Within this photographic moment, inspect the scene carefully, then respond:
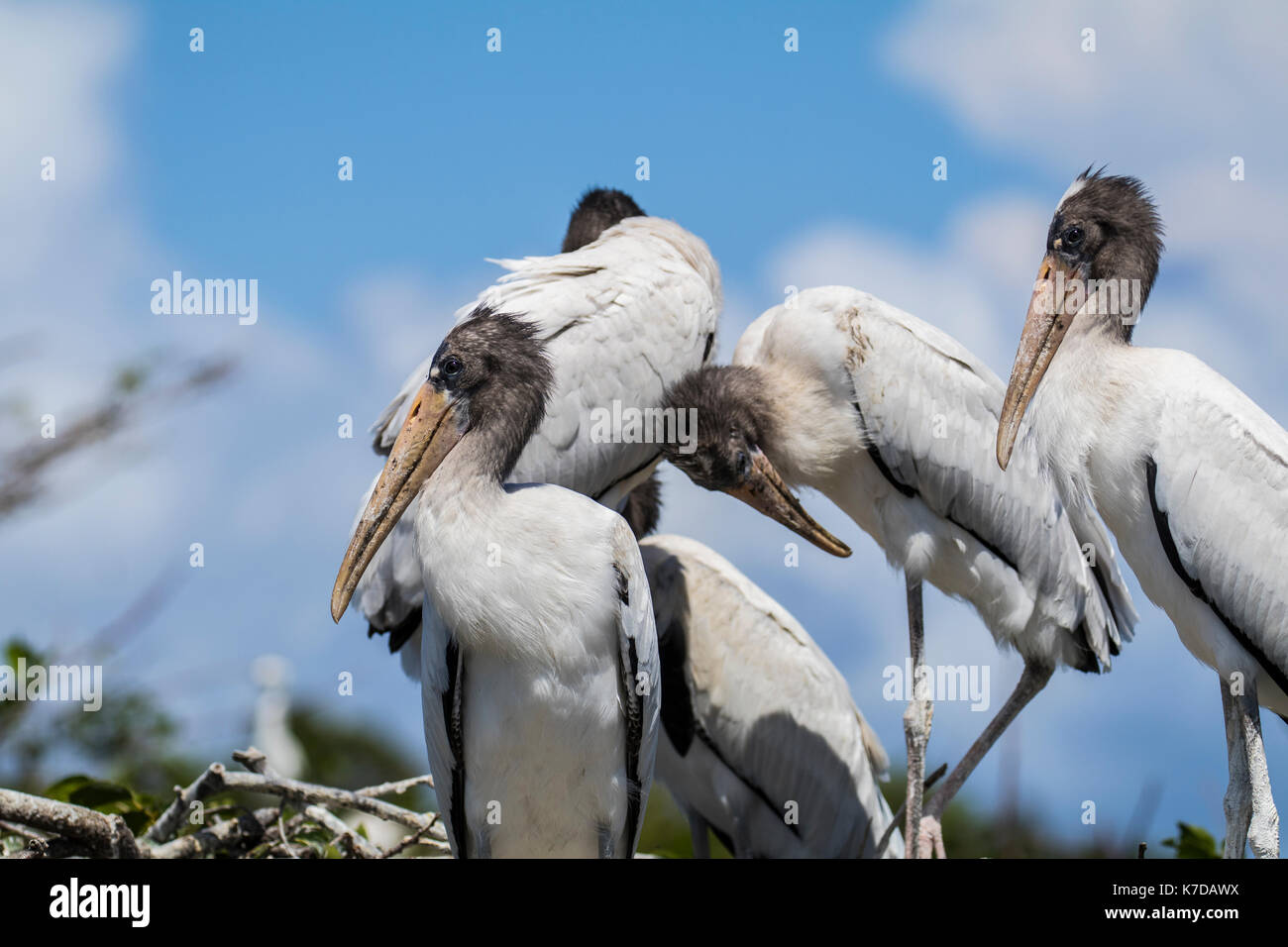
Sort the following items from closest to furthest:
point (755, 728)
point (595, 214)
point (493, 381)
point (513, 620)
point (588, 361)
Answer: point (513, 620) → point (493, 381) → point (588, 361) → point (755, 728) → point (595, 214)

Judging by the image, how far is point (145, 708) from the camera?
6.29 metres

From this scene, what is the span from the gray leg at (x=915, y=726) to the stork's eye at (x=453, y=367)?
2.43 metres

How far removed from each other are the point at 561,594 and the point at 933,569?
2.40 metres

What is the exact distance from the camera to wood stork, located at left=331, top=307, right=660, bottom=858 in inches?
173

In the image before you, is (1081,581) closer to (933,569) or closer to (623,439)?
(933,569)

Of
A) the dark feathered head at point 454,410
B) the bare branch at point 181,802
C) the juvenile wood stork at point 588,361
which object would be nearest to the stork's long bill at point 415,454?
the dark feathered head at point 454,410

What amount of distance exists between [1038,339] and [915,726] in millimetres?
1728

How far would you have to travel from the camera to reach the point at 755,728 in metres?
6.34

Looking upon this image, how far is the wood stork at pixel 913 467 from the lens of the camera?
597 centimetres

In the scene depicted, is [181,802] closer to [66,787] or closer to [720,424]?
[66,787]

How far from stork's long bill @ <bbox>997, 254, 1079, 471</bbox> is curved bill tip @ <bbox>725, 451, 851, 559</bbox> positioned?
883mm
